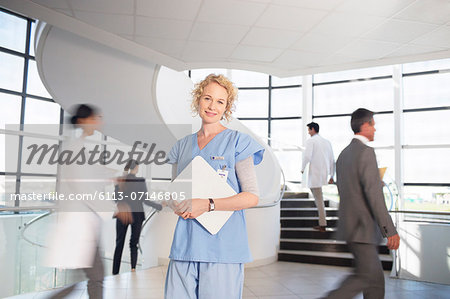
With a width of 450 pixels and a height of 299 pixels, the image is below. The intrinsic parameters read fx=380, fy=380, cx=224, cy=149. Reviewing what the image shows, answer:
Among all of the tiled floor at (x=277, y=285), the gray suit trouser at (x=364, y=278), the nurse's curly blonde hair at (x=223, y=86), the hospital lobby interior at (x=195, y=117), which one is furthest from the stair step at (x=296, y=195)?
the nurse's curly blonde hair at (x=223, y=86)

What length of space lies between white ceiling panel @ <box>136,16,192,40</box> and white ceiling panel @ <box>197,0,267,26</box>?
28cm

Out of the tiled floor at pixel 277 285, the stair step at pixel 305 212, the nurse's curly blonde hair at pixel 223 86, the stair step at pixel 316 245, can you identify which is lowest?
the tiled floor at pixel 277 285

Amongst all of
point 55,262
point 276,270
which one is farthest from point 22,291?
point 276,270

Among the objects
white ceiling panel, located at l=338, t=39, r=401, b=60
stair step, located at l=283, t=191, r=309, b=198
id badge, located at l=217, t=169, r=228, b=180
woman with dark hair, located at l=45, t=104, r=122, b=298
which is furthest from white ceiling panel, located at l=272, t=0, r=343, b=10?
stair step, located at l=283, t=191, r=309, b=198

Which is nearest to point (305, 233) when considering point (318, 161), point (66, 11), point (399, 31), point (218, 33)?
point (318, 161)

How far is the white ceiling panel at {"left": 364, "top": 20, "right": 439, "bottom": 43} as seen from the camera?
412 centimetres

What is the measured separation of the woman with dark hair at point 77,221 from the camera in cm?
204

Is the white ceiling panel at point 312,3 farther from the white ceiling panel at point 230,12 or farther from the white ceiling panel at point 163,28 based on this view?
the white ceiling panel at point 163,28

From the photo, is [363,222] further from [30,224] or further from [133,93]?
[133,93]

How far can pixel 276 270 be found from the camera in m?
5.17

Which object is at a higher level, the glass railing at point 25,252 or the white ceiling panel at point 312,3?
the white ceiling panel at point 312,3

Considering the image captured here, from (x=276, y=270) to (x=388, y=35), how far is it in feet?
10.8

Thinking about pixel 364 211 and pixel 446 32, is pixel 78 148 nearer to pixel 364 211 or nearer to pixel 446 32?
pixel 364 211

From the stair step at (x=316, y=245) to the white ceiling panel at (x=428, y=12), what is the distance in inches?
126
